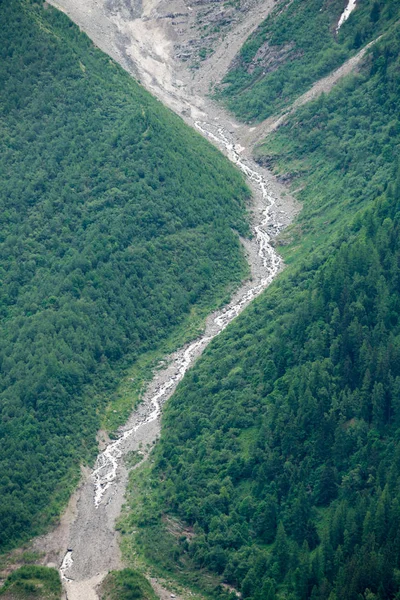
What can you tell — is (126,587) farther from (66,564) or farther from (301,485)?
(301,485)

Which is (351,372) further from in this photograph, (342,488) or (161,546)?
(161,546)

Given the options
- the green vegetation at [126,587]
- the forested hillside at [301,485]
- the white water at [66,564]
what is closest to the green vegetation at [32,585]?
the white water at [66,564]

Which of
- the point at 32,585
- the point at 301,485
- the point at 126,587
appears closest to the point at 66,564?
the point at 32,585

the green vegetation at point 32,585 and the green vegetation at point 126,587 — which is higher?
the green vegetation at point 32,585

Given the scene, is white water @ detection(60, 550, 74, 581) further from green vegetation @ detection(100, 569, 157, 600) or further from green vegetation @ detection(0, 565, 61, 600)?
green vegetation @ detection(100, 569, 157, 600)

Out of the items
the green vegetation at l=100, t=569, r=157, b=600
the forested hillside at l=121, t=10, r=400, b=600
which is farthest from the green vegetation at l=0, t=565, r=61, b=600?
the forested hillside at l=121, t=10, r=400, b=600

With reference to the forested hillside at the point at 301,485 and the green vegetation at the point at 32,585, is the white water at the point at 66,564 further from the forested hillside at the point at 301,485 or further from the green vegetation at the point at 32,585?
the forested hillside at the point at 301,485
